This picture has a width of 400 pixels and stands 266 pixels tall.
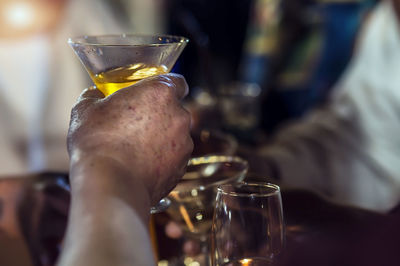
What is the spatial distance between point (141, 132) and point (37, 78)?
1.69 metres

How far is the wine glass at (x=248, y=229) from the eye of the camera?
49 cm

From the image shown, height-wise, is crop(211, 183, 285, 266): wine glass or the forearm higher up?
the forearm

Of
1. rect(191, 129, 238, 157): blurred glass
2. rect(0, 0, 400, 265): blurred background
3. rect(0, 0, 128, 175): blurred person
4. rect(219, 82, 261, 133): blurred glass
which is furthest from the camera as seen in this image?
rect(0, 0, 128, 175): blurred person

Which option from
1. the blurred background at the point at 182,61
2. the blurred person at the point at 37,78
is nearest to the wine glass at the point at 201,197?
the blurred background at the point at 182,61

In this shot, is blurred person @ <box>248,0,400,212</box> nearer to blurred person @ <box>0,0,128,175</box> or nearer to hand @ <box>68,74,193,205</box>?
blurred person @ <box>0,0,128,175</box>

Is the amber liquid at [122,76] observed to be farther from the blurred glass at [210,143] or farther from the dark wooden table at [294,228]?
the blurred glass at [210,143]

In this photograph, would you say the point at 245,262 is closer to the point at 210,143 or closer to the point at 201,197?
the point at 201,197

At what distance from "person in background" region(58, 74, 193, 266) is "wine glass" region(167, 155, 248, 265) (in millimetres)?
118

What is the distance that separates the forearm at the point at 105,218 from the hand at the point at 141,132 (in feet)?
0.05

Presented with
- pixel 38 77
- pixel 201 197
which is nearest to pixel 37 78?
pixel 38 77

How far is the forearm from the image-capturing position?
363 millimetres

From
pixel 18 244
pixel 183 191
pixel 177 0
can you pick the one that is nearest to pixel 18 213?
pixel 18 244

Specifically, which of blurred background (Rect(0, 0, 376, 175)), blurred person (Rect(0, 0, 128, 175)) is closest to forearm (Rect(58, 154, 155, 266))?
blurred background (Rect(0, 0, 376, 175))

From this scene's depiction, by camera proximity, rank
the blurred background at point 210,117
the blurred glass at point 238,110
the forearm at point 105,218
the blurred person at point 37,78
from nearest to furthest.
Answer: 1. the forearm at point 105,218
2. the blurred background at point 210,117
3. the blurred glass at point 238,110
4. the blurred person at point 37,78
